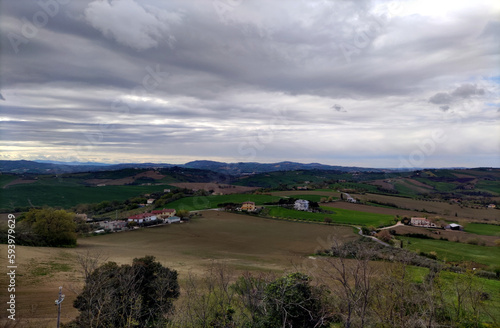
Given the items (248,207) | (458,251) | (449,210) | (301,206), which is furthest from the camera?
(248,207)

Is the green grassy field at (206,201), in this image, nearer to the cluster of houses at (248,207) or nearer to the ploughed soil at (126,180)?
the cluster of houses at (248,207)

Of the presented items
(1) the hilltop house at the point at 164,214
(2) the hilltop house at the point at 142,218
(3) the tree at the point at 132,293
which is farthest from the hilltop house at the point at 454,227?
(2) the hilltop house at the point at 142,218

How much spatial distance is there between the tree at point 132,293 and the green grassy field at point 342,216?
141 feet

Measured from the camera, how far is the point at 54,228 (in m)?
34.3

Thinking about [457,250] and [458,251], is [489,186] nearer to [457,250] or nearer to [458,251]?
[457,250]

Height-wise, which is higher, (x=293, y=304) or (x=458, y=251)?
(x=293, y=304)

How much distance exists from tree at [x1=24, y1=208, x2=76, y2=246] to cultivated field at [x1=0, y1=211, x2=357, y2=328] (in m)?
2.30

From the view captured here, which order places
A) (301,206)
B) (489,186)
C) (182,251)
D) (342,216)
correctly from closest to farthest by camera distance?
(182,251)
(342,216)
(301,206)
(489,186)

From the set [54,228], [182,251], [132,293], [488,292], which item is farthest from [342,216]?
[54,228]

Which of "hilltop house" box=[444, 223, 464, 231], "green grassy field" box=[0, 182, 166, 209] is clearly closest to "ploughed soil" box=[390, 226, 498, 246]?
"hilltop house" box=[444, 223, 464, 231]

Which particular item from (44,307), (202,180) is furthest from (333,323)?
(202,180)

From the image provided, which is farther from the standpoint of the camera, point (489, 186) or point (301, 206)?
point (489, 186)

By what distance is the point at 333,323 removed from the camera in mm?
13984

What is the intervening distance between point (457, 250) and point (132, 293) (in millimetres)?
38965
